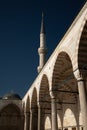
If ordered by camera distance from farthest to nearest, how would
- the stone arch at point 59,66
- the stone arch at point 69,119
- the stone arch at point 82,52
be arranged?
the stone arch at point 69,119 → the stone arch at point 59,66 → the stone arch at point 82,52

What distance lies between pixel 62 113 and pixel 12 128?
9126 mm

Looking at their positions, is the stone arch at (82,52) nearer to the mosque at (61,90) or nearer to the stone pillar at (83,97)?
the mosque at (61,90)

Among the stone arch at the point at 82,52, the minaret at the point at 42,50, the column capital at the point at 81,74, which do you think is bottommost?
the column capital at the point at 81,74

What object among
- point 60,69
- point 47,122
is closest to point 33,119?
point 47,122

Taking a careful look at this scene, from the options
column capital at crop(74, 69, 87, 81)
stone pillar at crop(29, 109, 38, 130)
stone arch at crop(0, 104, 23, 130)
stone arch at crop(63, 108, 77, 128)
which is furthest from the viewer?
stone arch at crop(0, 104, 23, 130)

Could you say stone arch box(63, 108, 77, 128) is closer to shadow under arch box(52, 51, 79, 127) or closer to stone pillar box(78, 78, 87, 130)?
shadow under arch box(52, 51, 79, 127)

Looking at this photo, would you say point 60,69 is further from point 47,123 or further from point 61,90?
point 47,123

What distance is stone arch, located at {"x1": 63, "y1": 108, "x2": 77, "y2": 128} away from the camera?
54.3 feet

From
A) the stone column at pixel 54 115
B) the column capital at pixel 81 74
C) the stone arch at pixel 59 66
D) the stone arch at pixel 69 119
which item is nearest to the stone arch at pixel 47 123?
the stone arch at pixel 69 119

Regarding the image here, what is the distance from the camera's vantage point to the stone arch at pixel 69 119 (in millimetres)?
16562

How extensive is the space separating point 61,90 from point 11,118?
49.2ft

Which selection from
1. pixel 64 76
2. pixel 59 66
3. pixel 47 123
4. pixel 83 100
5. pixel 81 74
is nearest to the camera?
pixel 83 100

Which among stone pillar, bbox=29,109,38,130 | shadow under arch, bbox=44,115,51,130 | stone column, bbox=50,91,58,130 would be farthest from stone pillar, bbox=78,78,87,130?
shadow under arch, bbox=44,115,51,130

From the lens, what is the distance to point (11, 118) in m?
25.2
